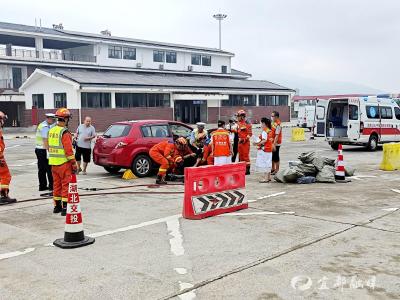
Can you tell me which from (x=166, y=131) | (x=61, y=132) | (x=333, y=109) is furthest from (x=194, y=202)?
(x=333, y=109)

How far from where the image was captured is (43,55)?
49.8m

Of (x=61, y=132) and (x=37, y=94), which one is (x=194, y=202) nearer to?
(x=61, y=132)

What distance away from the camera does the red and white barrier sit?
24.3ft

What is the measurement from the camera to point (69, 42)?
52344 mm

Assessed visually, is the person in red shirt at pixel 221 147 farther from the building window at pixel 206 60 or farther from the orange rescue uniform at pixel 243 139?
the building window at pixel 206 60

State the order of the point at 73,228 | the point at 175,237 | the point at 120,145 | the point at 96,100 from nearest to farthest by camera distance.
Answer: the point at 73,228
the point at 175,237
the point at 120,145
the point at 96,100

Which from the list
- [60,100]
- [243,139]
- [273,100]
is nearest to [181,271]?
[243,139]

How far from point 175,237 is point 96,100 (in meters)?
34.3

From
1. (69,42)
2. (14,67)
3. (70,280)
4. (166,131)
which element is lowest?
(70,280)

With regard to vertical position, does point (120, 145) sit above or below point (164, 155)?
above

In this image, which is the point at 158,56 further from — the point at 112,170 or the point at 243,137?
the point at 243,137

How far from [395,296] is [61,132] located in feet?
19.1

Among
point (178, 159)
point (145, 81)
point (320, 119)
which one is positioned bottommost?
point (178, 159)

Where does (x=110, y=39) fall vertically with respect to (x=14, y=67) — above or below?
above
